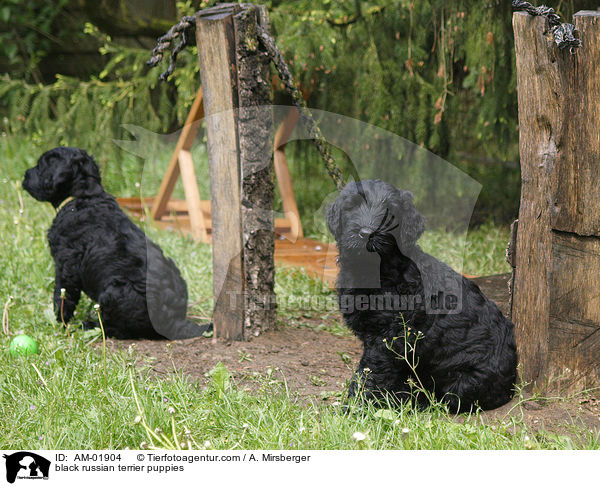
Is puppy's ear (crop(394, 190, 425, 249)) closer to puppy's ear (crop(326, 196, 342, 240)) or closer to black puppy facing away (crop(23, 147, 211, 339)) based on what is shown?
puppy's ear (crop(326, 196, 342, 240))

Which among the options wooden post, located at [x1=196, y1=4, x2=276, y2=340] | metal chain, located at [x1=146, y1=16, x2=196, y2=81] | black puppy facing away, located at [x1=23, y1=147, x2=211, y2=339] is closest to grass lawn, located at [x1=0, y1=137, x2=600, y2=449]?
black puppy facing away, located at [x1=23, y1=147, x2=211, y2=339]

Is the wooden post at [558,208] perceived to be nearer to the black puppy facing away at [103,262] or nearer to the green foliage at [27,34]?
the black puppy facing away at [103,262]

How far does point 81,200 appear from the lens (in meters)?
4.18

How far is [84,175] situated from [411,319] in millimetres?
2457

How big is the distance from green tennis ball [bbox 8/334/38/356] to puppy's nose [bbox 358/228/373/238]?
2.13 m

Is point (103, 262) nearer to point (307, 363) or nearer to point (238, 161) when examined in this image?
point (238, 161)

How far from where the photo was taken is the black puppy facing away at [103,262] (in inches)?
160

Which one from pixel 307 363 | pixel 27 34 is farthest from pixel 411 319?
pixel 27 34

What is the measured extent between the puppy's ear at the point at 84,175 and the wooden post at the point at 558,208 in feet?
8.85

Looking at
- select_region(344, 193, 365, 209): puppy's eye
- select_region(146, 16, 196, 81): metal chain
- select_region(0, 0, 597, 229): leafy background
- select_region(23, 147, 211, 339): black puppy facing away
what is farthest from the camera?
select_region(0, 0, 597, 229): leafy background

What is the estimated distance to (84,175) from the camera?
4.16 meters

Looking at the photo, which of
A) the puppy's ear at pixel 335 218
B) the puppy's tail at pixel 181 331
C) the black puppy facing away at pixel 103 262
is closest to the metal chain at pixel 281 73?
the puppy's ear at pixel 335 218
